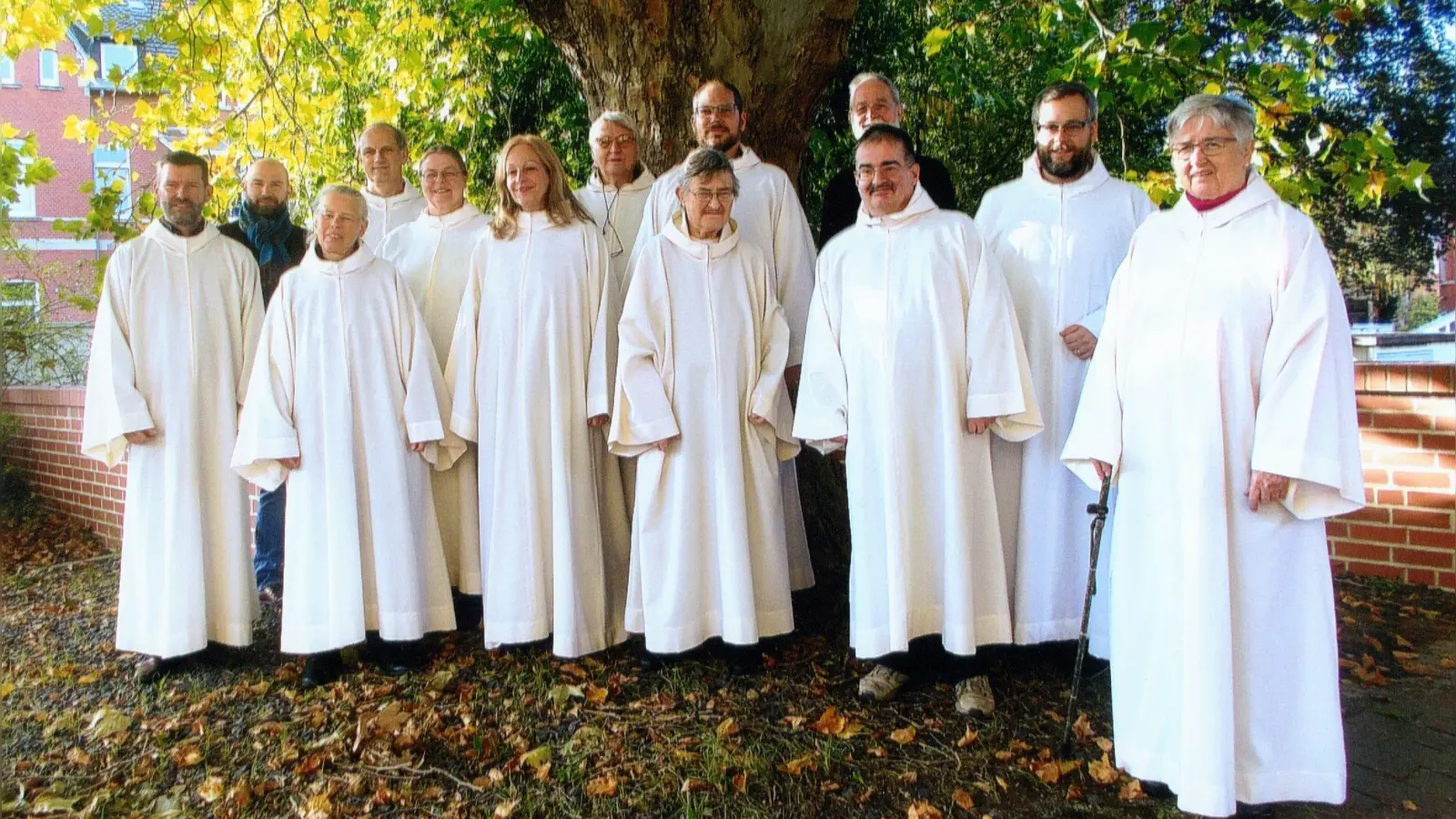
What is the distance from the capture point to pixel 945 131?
8352mm

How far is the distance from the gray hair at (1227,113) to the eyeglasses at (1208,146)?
31mm

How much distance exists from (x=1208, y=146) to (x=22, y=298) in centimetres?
1117

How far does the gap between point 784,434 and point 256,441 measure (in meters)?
2.31

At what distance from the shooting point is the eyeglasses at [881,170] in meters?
4.21

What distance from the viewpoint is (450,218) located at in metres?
5.42

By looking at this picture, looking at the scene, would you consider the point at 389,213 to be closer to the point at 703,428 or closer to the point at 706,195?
the point at 706,195

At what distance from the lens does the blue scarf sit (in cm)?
573

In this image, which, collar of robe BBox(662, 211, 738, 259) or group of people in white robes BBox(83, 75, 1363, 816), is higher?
collar of robe BBox(662, 211, 738, 259)

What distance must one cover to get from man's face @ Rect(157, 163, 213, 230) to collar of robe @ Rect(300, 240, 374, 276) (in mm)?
728

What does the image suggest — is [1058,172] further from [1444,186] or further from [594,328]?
[1444,186]

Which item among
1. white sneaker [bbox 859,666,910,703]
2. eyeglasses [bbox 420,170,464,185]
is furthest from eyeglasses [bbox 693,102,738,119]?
white sneaker [bbox 859,666,910,703]

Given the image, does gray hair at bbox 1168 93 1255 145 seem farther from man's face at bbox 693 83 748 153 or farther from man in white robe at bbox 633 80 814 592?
man's face at bbox 693 83 748 153

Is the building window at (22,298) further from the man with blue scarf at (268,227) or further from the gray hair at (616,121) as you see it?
the gray hair at (616,121)

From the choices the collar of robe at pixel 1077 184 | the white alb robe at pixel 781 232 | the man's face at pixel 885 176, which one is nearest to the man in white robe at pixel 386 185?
the white alb robe at pixel 781 232
